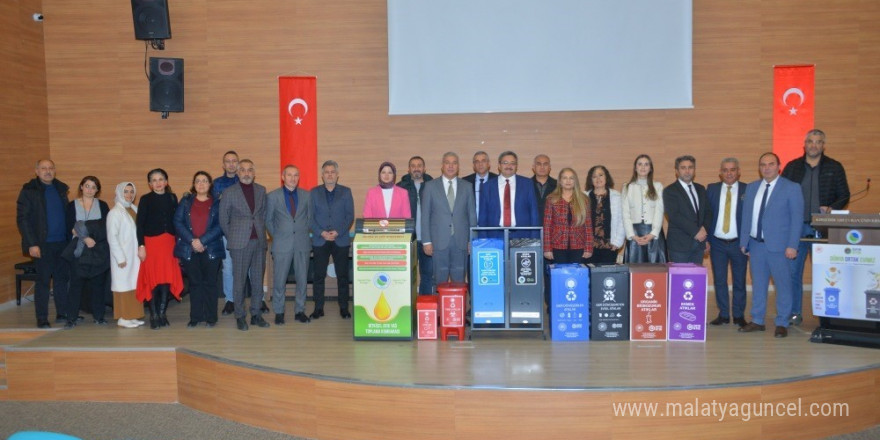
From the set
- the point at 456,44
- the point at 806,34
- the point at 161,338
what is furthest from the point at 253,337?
the point at 806,34

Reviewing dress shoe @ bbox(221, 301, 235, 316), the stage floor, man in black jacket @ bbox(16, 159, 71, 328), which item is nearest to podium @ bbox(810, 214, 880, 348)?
the stage floor

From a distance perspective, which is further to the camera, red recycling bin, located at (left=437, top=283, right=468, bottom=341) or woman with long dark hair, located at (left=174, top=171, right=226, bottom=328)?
woman with long dark hair, located at (left=174, top=171, right=226, bottom=328)

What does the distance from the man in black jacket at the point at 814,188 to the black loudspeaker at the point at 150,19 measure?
689cm

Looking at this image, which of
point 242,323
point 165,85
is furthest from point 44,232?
point 165,85

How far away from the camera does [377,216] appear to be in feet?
20.5

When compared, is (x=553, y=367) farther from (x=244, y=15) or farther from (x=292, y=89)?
(x=244, y=15)

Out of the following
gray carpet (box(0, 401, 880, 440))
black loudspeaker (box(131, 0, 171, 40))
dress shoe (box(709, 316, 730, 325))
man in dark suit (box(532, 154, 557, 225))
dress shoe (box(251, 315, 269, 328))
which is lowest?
gray carpet (box(0, 401, 880, 440))

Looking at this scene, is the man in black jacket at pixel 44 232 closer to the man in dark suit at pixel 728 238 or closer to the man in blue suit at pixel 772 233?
the man in dark suit at pixel 728 238

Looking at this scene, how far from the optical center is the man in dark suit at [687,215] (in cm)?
592

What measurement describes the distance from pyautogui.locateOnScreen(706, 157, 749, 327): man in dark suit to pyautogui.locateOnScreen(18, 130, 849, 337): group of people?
0.03 feet

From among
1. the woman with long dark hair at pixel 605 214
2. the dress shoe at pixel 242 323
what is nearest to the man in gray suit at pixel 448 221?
the woman with long dark hair at pixel 605 214

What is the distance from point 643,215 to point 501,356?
6.40ft

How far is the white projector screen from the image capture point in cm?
773

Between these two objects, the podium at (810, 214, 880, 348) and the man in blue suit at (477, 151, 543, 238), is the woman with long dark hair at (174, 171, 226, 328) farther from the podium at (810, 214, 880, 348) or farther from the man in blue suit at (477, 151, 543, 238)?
the podium at (810, 214, 880, 348)
